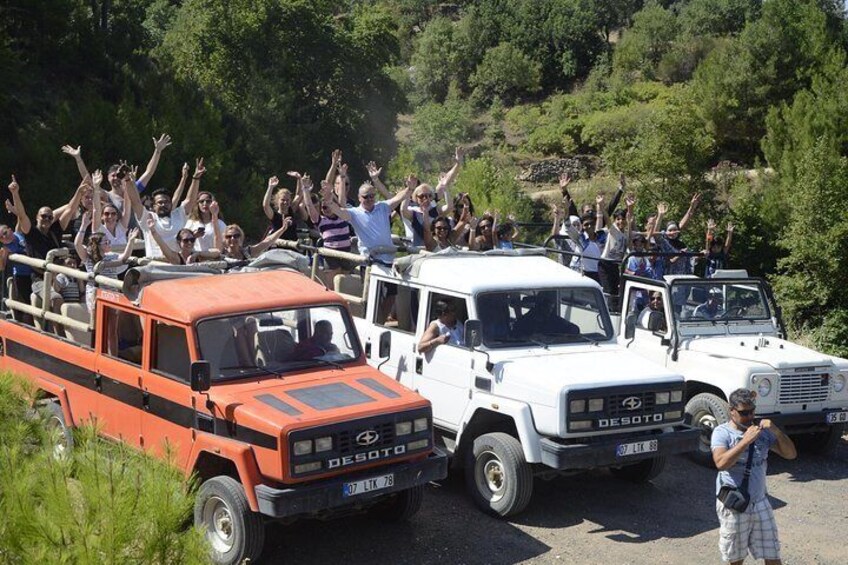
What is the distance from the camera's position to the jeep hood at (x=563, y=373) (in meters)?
9.02

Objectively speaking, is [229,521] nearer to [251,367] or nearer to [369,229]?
[251,367]

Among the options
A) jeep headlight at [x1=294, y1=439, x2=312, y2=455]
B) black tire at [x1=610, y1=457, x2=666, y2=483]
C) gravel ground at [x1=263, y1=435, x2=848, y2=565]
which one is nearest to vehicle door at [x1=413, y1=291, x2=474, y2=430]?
gravel ground at [x1=263, y1=435, x2=848, y2=565]

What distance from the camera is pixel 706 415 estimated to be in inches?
440

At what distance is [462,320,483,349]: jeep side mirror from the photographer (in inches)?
371

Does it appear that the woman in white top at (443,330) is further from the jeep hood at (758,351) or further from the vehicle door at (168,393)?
the jeep hood at (758,351)

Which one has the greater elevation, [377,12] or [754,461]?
[377,12]

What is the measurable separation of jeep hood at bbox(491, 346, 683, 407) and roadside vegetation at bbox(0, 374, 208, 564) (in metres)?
4.77

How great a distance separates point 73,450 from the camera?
4820mm

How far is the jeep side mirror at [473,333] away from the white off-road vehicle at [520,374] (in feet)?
0.04

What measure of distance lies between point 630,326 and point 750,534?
4104 mm

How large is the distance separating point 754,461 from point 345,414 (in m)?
2.93

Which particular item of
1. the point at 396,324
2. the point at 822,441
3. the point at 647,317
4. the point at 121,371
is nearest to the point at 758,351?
the point at 647,317

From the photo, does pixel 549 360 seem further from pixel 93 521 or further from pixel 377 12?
pixel 377 12

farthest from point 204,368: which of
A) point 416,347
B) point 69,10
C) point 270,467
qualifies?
point 69,10
